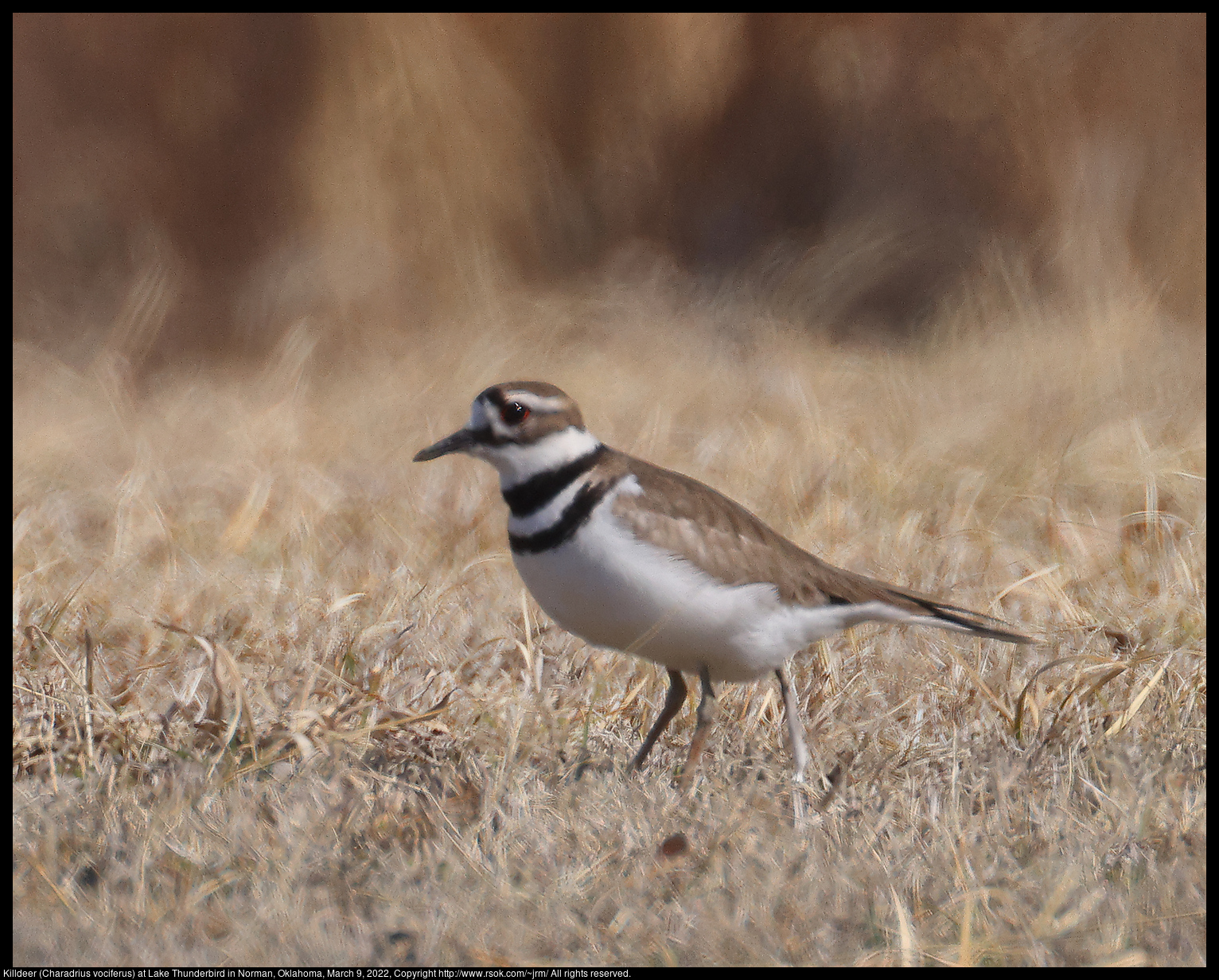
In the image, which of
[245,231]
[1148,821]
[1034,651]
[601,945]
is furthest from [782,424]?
[245,231]

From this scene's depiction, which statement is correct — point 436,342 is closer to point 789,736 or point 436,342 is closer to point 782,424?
point 782,424

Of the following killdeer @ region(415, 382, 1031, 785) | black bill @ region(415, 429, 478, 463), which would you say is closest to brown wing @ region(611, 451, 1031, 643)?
killdeer @ region(415, 382, 1031, 785)

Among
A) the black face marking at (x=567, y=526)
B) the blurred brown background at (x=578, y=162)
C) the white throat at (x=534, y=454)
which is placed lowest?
the black face marking at (x=567, y=526)

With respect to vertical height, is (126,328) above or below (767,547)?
above

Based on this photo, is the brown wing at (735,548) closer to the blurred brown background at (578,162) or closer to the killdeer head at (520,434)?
Result: the killdeer head at (520,434)

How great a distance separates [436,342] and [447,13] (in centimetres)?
249

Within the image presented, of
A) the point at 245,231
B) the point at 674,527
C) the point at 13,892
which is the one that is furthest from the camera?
the point at 245,231

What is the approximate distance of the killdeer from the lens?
3.10 metres

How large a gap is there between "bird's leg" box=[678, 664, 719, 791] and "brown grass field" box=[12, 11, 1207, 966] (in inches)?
2.6

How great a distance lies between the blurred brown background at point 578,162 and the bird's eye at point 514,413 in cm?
590

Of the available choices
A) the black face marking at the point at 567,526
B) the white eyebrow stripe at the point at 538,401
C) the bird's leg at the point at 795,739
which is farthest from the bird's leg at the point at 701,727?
the white eyebrow stripe at the point at 538,401

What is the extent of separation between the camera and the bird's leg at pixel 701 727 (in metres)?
3.29

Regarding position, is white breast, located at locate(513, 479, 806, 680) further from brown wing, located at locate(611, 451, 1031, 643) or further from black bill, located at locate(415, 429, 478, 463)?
black bill, located at locate(415, 429, 478, 463)

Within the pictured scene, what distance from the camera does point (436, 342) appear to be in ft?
28.9
